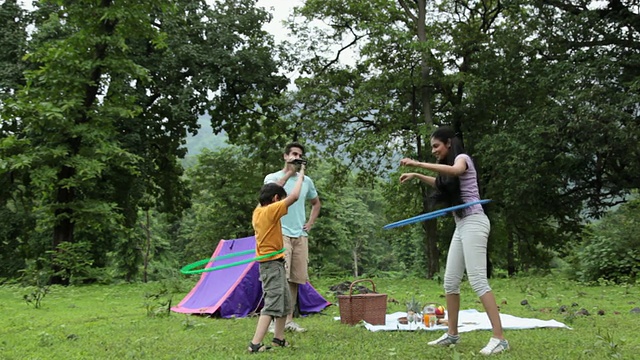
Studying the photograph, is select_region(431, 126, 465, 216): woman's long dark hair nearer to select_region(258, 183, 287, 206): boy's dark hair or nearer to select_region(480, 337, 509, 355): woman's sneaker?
select_region(480, 337, 509, 355): woman's sneaker

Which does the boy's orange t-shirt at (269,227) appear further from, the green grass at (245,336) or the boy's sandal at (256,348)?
the green grass at (245,336)

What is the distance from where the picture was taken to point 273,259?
16.5ft

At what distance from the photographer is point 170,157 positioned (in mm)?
20781

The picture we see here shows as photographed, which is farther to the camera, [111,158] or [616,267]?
[616,267]

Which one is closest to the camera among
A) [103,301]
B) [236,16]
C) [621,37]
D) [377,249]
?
[103,301]

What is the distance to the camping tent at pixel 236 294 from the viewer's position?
7895 millimetres

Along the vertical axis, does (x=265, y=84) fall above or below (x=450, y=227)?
above

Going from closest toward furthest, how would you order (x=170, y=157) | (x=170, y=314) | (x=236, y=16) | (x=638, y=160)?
(x=170, y=314) < (x=638, y=160) < (x=236, y=16) < (x=170, y=157)

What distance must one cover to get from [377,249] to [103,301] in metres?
48.4

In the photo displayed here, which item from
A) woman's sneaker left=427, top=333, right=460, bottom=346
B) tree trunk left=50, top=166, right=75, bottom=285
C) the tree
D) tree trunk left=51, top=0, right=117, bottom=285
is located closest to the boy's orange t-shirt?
woman's sneaker left=427, top=333, right=460, bottom=346

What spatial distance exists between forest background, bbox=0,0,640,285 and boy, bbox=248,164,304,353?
9.63 m

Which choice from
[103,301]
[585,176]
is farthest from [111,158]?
[585,176]

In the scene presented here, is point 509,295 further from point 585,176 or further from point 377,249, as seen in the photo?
point 377,249

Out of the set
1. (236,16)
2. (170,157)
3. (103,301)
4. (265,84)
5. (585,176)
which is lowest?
(103,301)
